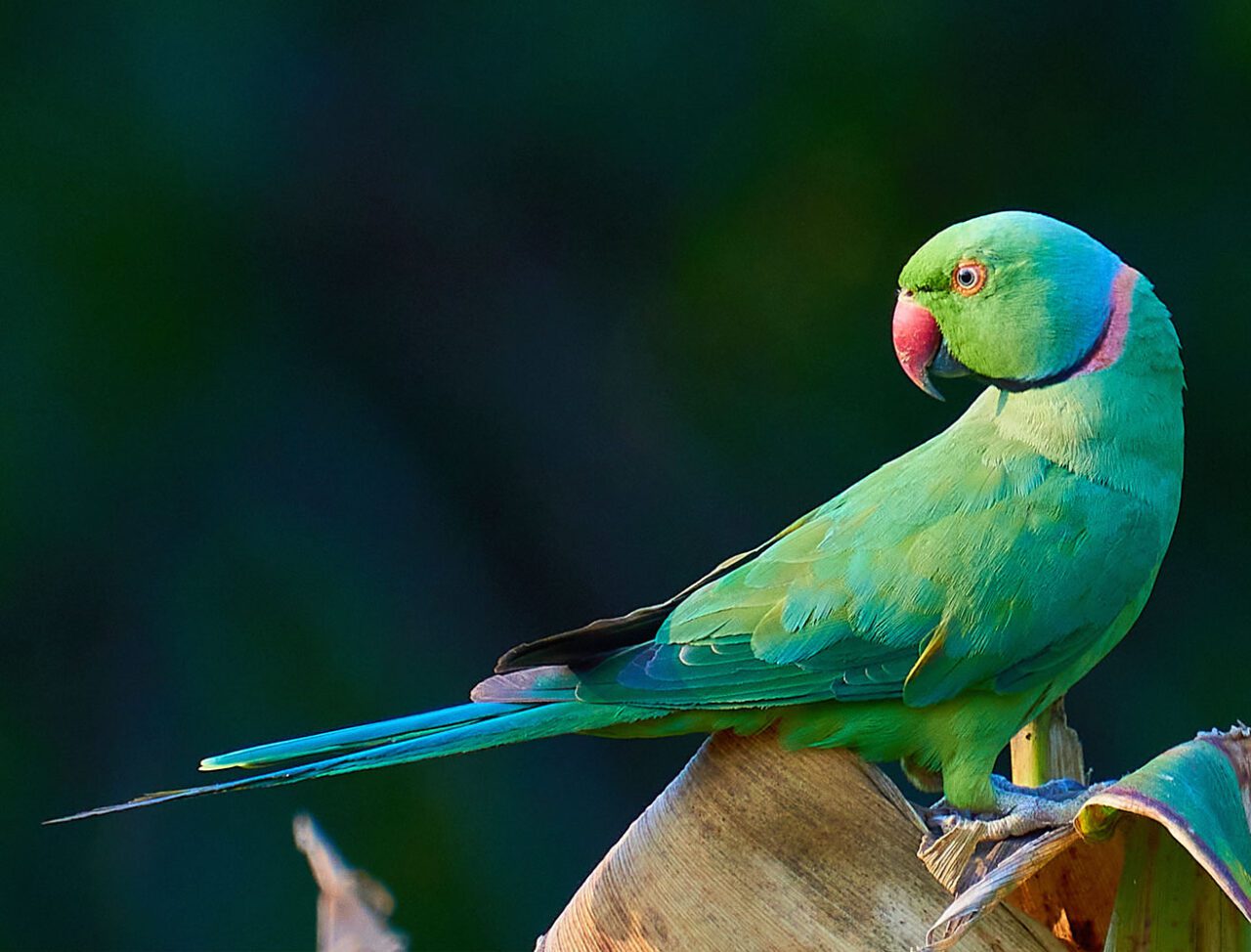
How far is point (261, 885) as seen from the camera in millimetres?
3699

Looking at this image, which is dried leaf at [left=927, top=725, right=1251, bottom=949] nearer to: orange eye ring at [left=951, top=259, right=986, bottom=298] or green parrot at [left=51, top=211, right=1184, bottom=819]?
green parrot at [left=51, top=211, right=1184, bottom=819]

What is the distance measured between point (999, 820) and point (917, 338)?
0.57 metres

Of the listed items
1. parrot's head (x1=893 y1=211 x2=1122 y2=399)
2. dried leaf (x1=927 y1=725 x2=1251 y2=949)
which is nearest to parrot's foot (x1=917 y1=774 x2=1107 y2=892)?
dried leaf (x1=927 y1=725 x2=1251 y2=949)

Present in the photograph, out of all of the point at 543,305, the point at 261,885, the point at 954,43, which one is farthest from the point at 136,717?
the point at 954,43

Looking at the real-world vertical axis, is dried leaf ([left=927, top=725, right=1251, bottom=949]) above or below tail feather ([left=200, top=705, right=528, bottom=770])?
below

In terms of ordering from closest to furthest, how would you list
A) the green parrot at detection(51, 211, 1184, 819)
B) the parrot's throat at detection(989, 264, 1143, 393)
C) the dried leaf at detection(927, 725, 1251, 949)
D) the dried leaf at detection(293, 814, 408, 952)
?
the dried leaf at detection(927, 725, 1251, 949), the dried leaf at detection(293, 814, 408, 952), the green parrot at detection(51, 211, 1184, 819), the parrot's throat at detection(989, 264, 1143, 393)

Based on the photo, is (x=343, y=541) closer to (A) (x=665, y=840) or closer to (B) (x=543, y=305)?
(B) (x=543, y=305)

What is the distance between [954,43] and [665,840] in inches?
112

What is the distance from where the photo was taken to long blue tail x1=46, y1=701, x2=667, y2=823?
1.44m

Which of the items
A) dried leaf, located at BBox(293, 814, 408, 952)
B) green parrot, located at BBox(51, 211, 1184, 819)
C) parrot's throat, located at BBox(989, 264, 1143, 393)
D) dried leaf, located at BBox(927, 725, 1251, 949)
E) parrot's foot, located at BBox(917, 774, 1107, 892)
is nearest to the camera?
dried leaf, located at BBox(927, 725, 1251, 949)

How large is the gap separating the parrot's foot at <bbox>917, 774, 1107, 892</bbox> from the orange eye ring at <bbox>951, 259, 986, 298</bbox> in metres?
0.54

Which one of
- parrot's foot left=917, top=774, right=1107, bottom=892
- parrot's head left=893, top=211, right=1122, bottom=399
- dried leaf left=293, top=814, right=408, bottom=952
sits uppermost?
parrot's head left=893, top=211, right=1122, bottom=399

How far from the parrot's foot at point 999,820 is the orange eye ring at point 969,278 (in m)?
0.54

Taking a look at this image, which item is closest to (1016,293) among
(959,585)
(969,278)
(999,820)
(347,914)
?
(969,278)
